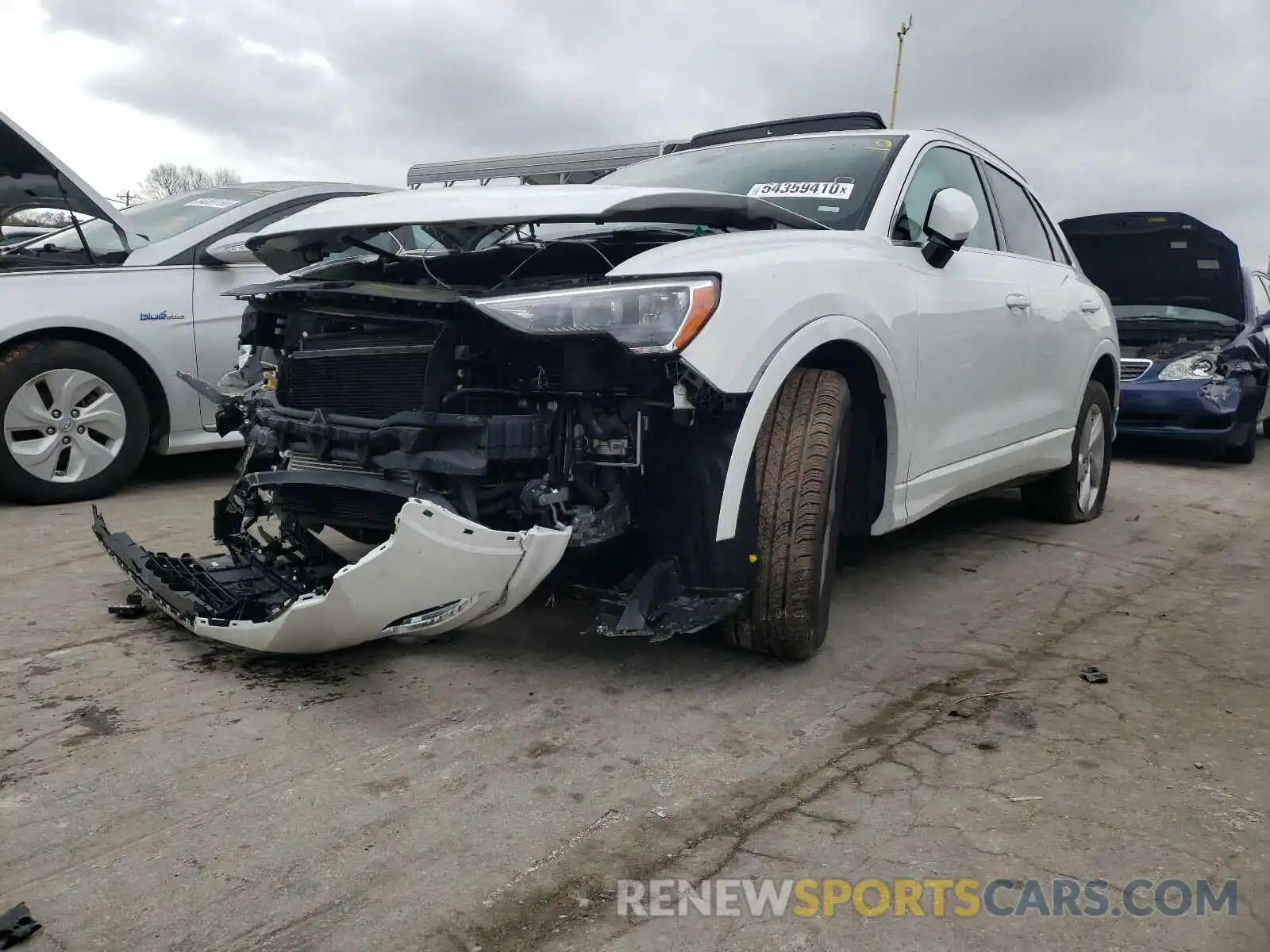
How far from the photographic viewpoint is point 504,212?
2.77 metres

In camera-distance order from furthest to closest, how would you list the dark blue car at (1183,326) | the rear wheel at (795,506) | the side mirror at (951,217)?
the dark blue car at (1183,326) → the side mirror at (951,217) → the rear wheel at (795,506)

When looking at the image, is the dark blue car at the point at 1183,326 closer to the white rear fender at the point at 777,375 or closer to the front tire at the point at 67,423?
the white rear fender at the point at 777,375

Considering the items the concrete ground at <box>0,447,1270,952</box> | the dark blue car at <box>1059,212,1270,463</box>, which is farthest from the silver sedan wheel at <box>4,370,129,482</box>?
the dark blue car at <box>1059,212,1270,463</box>

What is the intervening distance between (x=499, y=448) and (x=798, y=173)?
1.73 m

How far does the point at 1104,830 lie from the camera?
2209mm

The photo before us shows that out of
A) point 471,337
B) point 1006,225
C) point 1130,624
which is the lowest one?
point 1130,624

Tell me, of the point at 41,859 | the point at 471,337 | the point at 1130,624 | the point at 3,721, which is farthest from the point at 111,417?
the point at 1130,624

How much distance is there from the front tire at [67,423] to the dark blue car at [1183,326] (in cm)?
663

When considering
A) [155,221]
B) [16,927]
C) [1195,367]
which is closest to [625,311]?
[16,927]

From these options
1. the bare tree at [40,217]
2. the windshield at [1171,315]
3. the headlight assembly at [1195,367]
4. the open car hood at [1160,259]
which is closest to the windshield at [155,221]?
the bare tree at [40,217]

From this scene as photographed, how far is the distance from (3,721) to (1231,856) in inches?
111

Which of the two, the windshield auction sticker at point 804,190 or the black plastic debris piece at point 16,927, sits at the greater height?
the windshield auction sticker at point 804,190

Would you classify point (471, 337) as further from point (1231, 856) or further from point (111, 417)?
point (111, 417)

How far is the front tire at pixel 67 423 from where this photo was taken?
Result: 4.84m
